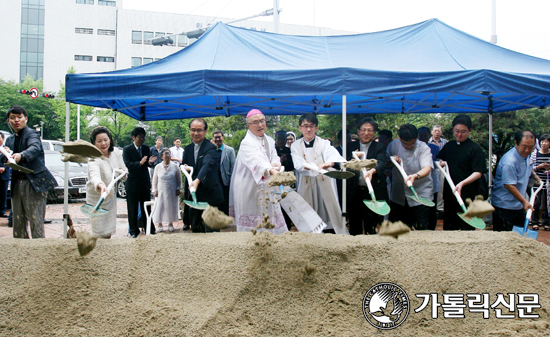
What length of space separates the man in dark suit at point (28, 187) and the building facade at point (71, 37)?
99.2ft

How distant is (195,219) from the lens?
358 cm

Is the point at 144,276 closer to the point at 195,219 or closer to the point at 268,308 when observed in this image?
the point at 268,308

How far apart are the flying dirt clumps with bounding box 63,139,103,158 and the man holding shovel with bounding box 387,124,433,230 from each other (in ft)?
9.06

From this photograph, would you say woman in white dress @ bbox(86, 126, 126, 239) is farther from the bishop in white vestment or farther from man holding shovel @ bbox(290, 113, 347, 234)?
man holding shovel @ bbox(290, 113, 347, 234)

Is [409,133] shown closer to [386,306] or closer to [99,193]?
[386,306]

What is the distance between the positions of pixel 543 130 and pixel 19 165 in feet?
34.9

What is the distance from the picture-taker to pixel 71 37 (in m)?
31.5

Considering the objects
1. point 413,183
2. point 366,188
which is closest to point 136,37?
point 366,188

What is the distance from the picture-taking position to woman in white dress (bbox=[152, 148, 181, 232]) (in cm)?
489

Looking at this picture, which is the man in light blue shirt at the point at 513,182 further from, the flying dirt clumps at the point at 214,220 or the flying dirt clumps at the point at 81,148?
the flying dirt clumps at the point at 81,148

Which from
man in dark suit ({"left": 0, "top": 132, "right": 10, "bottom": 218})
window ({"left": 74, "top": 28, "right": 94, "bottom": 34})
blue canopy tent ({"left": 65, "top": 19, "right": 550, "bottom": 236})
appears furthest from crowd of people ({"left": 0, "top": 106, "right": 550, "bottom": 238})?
window ({"left": 74, "top": 28, "right": 94, "bottom": 34})

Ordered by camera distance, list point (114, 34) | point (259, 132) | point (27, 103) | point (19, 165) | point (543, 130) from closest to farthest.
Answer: point (19, 165) → point (259, 132) → point (543, 130) → point (27, 103) → point (114, 34)

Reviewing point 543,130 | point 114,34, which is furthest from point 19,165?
point 114,34

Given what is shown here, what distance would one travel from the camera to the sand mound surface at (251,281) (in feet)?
6.57
